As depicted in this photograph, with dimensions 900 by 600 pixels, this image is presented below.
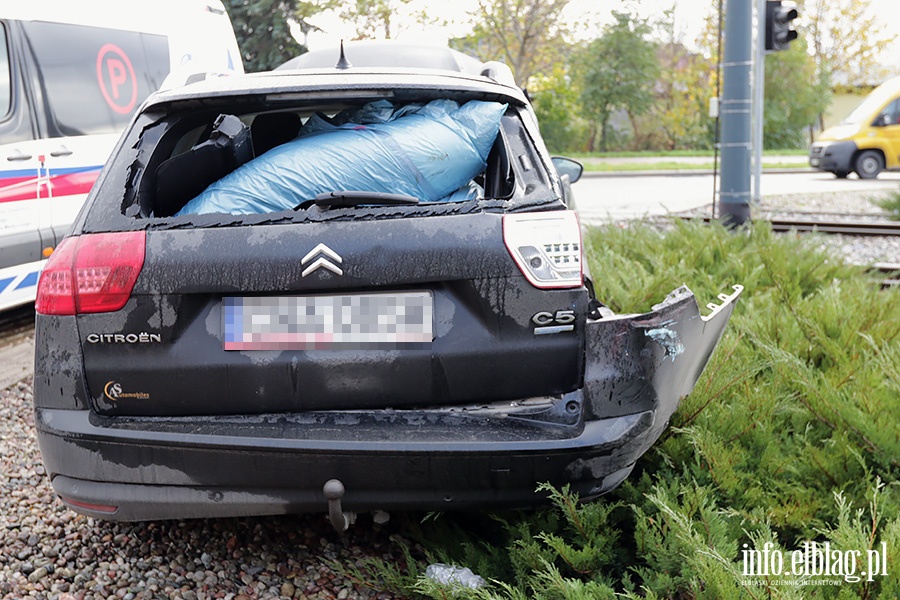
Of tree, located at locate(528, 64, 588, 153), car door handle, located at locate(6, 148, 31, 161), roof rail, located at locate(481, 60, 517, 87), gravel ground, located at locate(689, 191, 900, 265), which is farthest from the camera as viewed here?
tree, located at locate(528, 64, 588, 153)

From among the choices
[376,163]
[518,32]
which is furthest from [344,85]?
[518,32]

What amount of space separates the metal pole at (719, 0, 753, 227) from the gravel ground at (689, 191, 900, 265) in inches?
12.7

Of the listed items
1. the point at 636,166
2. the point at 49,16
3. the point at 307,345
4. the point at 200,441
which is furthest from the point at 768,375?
the point at 636,166

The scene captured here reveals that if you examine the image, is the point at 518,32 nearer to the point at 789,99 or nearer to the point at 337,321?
the point at 789,99

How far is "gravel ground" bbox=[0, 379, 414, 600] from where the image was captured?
2.93 meters

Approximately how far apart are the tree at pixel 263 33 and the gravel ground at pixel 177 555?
20.4 meters

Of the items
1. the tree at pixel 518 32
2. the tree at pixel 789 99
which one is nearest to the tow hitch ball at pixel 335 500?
the tree at pixel 518 32

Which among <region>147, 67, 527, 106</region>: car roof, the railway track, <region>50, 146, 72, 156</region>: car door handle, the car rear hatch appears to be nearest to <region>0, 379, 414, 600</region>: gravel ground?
the car rear hatch

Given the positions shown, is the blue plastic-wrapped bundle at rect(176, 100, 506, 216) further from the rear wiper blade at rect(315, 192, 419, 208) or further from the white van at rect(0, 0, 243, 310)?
the white van at rect(0, 0, 243, 310)

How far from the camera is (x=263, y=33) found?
22.7 m

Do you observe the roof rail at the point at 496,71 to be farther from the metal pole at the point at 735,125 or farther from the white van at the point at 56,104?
the metal pole at the point at 735,125

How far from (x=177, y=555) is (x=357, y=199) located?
1.48 m

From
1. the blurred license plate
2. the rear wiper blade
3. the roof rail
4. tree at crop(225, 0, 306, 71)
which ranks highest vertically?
tree at crop(225, 0, 306, 71)

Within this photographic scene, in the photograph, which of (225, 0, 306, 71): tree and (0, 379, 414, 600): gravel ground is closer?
(0, 379, 414, 600): gravel ground
